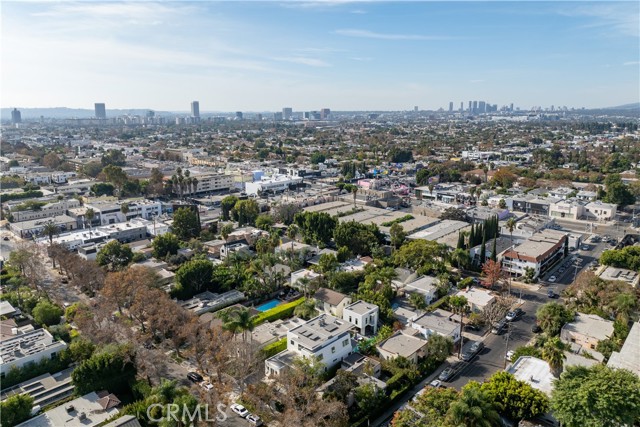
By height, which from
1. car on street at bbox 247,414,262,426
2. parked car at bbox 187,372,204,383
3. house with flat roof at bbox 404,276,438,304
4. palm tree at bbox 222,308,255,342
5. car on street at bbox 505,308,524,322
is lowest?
car on street at bbox 247,414,262,426

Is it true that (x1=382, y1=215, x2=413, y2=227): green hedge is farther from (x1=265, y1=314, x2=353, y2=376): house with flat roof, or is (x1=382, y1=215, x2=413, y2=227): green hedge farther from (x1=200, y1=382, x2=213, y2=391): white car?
(x1=200, y1=382, x2=213, y2=391): white car

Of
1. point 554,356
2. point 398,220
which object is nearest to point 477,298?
point 554,356

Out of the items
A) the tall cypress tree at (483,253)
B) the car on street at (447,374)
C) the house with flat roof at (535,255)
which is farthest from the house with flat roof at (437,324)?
the house with flat roof at (535,255)

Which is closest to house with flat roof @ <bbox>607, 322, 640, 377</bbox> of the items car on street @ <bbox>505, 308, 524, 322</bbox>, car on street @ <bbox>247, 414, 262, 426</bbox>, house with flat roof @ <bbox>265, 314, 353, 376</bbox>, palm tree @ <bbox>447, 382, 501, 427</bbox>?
car on street @ <bbox>505, 308, 524, 322</bbox>

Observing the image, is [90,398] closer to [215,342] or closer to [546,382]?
[215,342]

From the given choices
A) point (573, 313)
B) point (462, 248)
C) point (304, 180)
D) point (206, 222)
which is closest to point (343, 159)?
point (304, 180)
